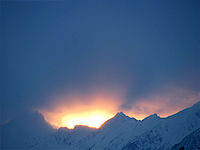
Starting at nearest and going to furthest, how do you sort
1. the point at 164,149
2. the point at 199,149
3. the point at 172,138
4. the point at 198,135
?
the point at 199,149 → the point at 198,135 → the point at 164,149 → the point at 172,138

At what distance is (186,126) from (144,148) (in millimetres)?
50617

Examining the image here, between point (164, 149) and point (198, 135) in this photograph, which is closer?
point (198, 135)

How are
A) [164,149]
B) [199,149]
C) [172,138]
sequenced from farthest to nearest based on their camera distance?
[172,138] → [164,149] → [199,149]

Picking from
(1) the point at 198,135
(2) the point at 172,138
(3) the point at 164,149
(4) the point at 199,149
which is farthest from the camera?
(2) the point at 172,138

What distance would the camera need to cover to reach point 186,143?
111m

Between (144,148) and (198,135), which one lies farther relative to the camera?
(144,148)

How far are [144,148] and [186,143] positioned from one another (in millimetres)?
93936

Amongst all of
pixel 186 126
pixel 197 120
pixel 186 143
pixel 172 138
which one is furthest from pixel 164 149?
pixel 186 143

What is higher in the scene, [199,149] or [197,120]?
[197,120]

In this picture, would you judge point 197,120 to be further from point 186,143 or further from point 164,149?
point 186,143

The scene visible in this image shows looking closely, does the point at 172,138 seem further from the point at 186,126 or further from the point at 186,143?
the point at 186,143

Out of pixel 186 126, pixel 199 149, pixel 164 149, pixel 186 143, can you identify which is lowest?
pixel 199 149

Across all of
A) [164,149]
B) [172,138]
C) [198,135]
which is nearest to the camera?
[198,135]

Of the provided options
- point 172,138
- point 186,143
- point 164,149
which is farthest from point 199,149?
point 172,138
